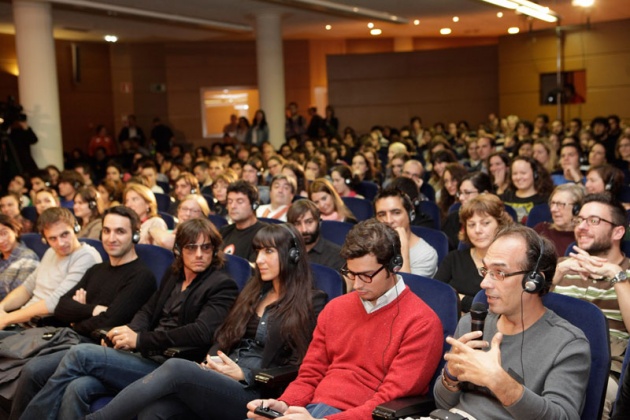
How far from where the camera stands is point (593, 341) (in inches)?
93.4

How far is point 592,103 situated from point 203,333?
13687 millimetres

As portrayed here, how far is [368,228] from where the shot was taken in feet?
9.20

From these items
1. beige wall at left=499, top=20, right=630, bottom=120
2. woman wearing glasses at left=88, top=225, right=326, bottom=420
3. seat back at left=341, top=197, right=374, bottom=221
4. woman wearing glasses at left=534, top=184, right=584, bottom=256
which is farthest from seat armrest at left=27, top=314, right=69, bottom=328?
beige wall at left=499, top=20, right=630, bottom=120

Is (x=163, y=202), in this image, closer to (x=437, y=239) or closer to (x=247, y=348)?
(x=437, y=239)

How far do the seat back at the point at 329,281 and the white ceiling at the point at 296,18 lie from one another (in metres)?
7.66

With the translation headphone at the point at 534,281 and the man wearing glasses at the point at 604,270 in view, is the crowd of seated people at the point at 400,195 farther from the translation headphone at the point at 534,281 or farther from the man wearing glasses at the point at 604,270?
Answer: the translation headphone at the point at 534,281

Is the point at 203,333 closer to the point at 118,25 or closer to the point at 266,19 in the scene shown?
the point at 266,19

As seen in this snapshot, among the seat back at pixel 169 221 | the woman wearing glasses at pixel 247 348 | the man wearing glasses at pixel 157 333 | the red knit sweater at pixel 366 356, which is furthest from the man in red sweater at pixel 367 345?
the seat back at pixel 169 221

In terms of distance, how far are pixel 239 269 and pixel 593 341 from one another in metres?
1.91

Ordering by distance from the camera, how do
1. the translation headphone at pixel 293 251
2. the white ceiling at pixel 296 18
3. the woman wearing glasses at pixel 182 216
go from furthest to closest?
the white ceiling at pixel 296 18 < the woman wearing glasses at pixel 182 216 < the translation headphone at pixel 293 251

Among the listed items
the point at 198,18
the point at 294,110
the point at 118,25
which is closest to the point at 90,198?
the point at 198,18

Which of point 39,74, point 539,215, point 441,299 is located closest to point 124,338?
point 441,299

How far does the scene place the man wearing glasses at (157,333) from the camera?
3.29 metres

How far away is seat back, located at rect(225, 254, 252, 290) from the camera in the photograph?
376cm
